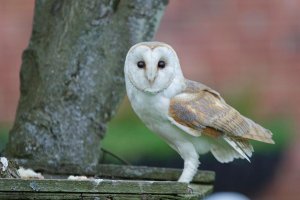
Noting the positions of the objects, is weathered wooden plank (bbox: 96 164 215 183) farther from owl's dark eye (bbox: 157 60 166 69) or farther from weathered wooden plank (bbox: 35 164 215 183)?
owl's dark eye (bbox: 157 60 166 69)

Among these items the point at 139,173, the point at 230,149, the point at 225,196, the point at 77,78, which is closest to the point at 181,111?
the point at 230,149

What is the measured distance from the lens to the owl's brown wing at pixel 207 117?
114 inches

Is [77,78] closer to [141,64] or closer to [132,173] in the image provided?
[132,173]

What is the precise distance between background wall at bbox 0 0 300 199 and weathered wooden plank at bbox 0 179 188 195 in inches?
142

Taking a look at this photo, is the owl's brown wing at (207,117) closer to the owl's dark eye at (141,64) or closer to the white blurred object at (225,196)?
the owl's dark eye at (141,64)

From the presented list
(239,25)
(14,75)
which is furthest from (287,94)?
(14,75)

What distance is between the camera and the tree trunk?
358 centimetres

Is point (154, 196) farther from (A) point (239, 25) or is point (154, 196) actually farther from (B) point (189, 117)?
(A) point (239, 25)

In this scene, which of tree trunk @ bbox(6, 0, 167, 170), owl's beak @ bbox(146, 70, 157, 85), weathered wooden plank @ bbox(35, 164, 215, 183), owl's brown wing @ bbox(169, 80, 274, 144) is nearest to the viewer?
owl's beak @ bbox(146, 70, 157, 85)

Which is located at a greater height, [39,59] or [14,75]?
[39,59]

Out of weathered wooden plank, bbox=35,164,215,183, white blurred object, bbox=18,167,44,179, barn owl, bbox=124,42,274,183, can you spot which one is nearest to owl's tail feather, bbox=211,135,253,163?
barn owl, bbox=124,42,274,183

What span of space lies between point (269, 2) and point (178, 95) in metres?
3.78

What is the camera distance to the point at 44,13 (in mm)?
3770

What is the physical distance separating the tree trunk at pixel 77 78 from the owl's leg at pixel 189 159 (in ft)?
2.17
